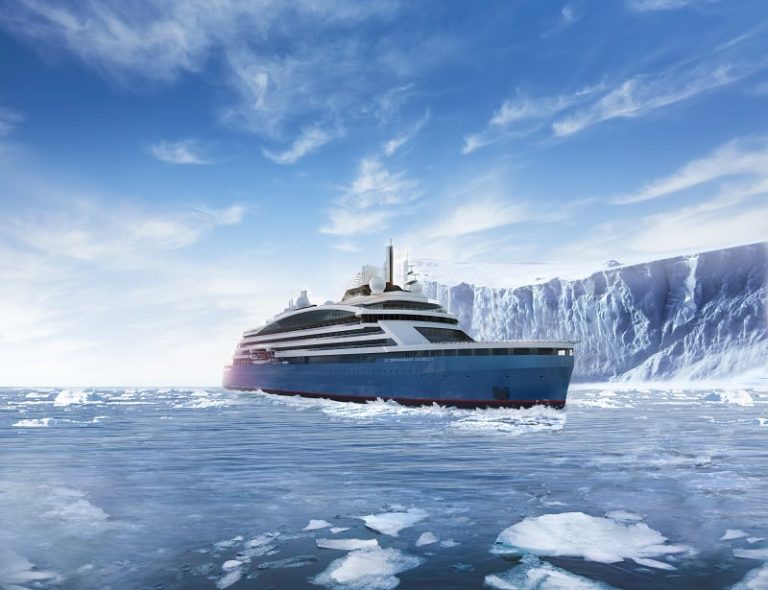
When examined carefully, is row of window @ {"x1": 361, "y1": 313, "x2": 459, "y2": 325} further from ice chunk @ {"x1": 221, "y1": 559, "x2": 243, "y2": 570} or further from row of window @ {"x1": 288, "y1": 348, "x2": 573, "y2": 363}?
ice chunk @ {"x1": 221, "y1": 559, "x2": 243, "y2": 570}

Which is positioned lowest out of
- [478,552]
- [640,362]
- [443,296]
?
[478,552]

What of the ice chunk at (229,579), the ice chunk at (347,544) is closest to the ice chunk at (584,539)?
the ice chunk at (347,544)

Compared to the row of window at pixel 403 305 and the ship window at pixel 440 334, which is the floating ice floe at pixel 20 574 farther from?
the row of window at pixel 403 305

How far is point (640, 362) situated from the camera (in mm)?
95188

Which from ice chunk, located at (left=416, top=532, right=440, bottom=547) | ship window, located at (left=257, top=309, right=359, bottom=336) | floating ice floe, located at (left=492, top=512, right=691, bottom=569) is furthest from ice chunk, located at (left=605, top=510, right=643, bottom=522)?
ship window, located at (left=257, top=309, right=359, bottom=336)

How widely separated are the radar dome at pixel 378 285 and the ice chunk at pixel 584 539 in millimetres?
46255

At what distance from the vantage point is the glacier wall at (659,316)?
299ft

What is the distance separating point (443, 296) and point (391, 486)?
97052 millimetres

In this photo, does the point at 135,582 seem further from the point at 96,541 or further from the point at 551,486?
the point at 551,486

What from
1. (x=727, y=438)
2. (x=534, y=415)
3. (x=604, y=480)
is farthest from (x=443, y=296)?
(x=604, y=480)

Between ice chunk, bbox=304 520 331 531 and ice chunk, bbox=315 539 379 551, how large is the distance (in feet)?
2.51

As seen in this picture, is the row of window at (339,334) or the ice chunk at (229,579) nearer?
the ice chunk at (229,579)

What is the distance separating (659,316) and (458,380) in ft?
228

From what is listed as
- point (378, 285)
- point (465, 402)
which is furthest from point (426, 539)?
point (378, 285)
